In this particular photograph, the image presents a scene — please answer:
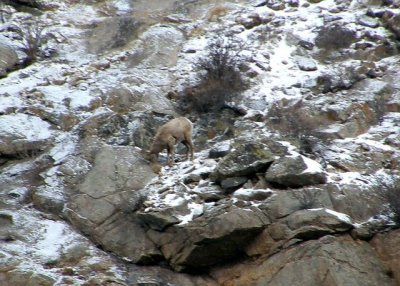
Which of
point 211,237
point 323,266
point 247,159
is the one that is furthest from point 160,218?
point 323,266

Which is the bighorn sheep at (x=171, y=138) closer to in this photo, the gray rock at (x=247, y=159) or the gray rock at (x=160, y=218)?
the gray rock at (x=247, y=159)

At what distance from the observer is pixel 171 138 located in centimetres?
1450

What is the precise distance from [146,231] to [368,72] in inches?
304

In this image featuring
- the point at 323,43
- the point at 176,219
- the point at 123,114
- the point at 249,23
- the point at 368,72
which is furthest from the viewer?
the point at 249,23

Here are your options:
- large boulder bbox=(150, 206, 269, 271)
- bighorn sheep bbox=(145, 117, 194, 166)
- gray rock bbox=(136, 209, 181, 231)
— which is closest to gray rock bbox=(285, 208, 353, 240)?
large boulder bbox=(150, 206, 269, 271)

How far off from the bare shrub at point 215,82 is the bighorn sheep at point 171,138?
62.4 inches

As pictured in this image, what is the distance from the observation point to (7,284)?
11422mm

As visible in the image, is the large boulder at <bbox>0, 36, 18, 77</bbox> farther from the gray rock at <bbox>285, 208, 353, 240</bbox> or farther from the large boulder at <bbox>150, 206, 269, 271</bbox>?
the gray rock at <bbox>285, 208, 353, 240</bbox>

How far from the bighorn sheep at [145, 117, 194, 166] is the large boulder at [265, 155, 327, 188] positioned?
2.43m

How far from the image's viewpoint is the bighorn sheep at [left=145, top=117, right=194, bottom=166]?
14.4 metres

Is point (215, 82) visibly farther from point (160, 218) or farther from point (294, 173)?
point (160, 218)

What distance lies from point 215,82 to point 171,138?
2716 millimetres

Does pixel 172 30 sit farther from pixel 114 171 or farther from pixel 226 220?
pixel 226 220

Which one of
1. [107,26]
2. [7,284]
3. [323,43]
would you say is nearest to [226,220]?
[7,284]
